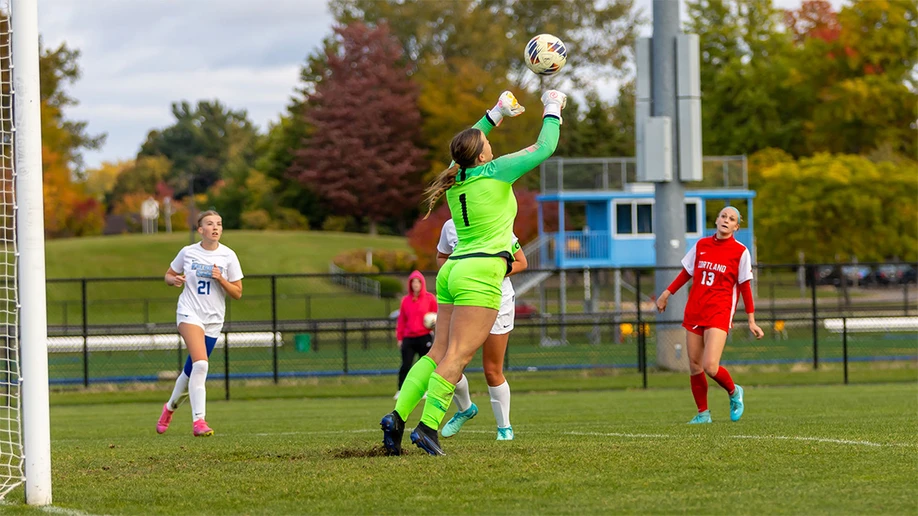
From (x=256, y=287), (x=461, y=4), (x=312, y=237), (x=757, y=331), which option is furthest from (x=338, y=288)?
(x=757, y=331)

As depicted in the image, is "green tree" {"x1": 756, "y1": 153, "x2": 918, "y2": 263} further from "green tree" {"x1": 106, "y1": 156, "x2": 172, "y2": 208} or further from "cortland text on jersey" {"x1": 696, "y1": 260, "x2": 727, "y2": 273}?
"green tree" {"x1": 106, "y1": 156, "x2": 172, "y2": 208}

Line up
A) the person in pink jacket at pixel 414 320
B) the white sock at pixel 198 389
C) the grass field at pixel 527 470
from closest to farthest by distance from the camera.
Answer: the grass field at pixel 527 470, the white sock at pixel 198 389, the person in pink jacket at pixel 414 320

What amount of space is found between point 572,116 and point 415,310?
47931 millimetres

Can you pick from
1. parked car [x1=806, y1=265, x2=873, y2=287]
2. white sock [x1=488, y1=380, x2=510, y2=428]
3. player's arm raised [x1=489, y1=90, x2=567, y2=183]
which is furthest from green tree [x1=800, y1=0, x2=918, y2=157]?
player's arm raised [x1=489, y1=90, x2=567, y2=183]

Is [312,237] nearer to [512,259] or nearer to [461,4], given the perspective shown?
[461,4]

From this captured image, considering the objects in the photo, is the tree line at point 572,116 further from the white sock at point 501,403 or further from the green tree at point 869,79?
the white sock at point 501,403

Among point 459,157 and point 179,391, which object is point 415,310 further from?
point 459,157

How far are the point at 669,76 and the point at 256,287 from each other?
26552mm

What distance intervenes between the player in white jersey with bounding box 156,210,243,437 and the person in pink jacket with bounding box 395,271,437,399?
5.28 metres

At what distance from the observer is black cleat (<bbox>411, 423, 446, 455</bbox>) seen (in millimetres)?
7164

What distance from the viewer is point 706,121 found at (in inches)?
2190

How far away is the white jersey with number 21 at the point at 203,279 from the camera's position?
Result: 1055 cm

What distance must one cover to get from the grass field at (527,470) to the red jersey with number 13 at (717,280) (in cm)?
97

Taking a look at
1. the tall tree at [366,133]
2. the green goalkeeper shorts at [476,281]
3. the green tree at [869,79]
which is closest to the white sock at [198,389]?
the green goalkeeper shorts at [476,281]
